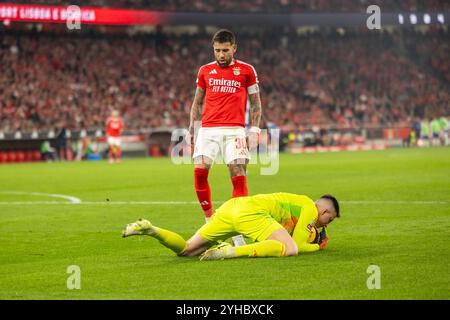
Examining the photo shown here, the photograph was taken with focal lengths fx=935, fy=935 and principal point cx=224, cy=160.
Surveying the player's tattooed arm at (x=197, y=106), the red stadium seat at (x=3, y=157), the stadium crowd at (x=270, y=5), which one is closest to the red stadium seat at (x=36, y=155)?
the red stadium seat at (x=3, y=157)

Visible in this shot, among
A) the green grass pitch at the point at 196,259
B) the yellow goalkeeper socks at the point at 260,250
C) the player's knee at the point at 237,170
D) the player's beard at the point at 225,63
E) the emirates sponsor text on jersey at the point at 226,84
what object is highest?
the player's beard at the point at 225,63

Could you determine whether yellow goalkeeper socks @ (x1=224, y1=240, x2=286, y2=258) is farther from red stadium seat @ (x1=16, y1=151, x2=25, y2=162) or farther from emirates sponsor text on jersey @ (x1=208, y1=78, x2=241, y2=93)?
red stadium seat @ (x1=16, y1=151, x2=25, y2=162)

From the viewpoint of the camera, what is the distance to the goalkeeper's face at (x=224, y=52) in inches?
461

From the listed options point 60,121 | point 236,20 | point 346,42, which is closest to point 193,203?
point 60,121

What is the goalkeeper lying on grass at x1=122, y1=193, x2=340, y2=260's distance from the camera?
373 inches

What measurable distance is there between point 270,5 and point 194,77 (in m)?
7.04

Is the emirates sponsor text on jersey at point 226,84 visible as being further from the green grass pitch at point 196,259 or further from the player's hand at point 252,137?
the green grass pitch at point 196,259

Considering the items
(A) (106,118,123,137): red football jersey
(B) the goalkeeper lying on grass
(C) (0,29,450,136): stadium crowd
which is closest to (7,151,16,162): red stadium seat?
(C) (0,29,450,136): stadium crowd

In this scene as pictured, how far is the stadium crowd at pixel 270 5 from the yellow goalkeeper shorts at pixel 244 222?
131ft

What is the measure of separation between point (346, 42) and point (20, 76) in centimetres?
2368

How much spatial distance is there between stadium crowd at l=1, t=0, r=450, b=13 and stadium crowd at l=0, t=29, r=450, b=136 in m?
2.29

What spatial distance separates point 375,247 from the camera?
1038 centimetres

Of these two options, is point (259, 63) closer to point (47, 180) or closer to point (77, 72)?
point (77, 72)
